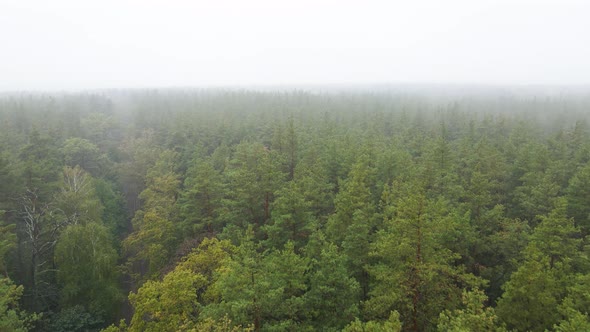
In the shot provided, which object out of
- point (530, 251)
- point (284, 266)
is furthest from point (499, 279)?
point (284, 266)

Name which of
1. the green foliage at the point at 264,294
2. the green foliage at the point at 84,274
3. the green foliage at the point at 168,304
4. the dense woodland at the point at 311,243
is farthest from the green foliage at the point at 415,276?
the green foliage at the point at 84,274

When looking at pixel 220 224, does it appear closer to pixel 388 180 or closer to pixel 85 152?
pixel 388 180

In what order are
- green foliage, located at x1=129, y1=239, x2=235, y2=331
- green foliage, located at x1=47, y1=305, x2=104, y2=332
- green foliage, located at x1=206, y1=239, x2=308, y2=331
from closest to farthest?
green foliage, located at x1=206, y1=239, x2=308, y2=331, green foliage, located at x1=129, y1=239, x2=235, y2=331, green foliage, located at x1=47, y1=305, x2=104, y2=332

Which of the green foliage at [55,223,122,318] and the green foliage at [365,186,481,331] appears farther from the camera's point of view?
the green foliage at [55,223,122,318]

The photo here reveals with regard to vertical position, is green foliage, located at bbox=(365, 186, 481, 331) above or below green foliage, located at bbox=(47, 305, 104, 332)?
above

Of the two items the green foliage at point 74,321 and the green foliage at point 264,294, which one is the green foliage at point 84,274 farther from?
the green foliage at point 264,294

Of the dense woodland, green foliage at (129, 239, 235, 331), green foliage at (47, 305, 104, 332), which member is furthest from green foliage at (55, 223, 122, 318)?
green foliage at (129, 239, 235, 331)

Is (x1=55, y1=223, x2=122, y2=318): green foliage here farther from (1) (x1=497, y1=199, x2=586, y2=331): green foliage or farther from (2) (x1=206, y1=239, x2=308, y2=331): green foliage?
(1) (x1=497, y1=199, x2=586, y2=331): green foliage

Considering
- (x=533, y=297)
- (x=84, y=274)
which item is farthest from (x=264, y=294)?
(x=84, y=274)
